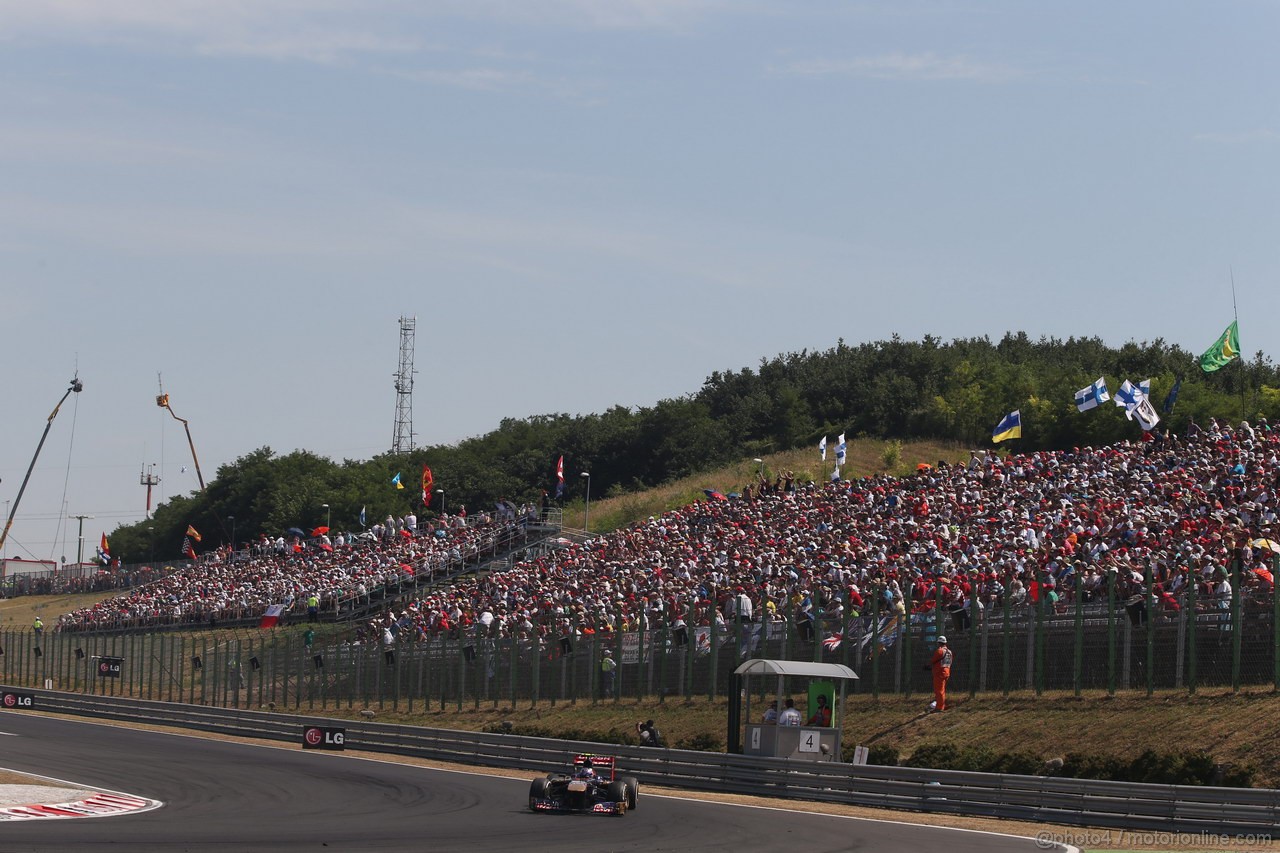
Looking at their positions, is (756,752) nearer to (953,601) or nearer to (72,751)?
(953,601)

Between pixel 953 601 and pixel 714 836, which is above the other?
pixel 953 601

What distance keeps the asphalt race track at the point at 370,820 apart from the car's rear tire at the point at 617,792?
37 cm

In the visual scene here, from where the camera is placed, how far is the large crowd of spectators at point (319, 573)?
207 ft

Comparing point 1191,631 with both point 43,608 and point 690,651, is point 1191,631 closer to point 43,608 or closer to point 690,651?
point 690,651

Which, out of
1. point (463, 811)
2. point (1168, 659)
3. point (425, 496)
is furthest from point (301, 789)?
point (425, 496)

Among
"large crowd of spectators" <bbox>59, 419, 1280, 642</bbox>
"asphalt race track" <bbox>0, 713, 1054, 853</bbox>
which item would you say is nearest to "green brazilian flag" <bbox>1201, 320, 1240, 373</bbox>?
"large crowd of spectators" <bbox>59, 419, 1280, 642</bbox>

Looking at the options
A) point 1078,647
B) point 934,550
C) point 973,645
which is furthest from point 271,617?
point 1078,647

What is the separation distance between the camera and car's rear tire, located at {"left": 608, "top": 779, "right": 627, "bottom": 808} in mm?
23422

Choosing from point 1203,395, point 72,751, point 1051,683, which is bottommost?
point 72,751

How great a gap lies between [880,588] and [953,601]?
2425 mm

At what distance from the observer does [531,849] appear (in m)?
18.7

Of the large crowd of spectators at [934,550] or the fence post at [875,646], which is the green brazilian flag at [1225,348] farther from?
the fence post at [875,646]

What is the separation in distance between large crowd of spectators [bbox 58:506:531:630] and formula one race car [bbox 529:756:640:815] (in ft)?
127

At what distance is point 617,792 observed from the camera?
77.0 feet
